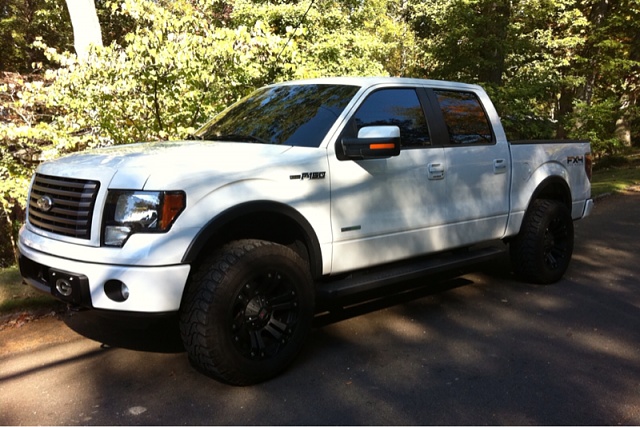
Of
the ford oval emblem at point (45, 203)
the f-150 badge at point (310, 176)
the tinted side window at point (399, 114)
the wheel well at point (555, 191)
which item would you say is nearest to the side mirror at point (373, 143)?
the f-150 badge at point (310, 176)

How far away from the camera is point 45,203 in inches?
138

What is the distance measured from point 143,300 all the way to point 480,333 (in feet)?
8.64

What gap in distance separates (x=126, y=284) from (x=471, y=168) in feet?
10.2

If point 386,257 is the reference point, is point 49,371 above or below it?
below

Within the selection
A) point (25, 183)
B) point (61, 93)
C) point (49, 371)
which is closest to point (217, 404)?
point (49, 371)

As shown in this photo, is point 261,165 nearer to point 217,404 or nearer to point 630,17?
point 217,404

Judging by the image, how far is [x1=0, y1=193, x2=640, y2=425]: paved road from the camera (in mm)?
3107

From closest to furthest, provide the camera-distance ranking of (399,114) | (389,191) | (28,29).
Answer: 1. (389,191)
2. (399,114)
3. (28,29)

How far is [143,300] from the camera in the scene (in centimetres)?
304

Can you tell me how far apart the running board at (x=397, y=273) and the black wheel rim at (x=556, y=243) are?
2.47 feet

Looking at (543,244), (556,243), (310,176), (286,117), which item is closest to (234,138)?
(286,117)

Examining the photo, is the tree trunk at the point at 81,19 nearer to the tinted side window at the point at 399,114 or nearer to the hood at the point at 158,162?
the hood at the point at 158,162

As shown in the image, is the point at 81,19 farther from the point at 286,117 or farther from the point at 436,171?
the point at 436,171

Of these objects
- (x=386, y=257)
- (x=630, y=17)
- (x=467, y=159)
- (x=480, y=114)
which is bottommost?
(x=386, y=257)
